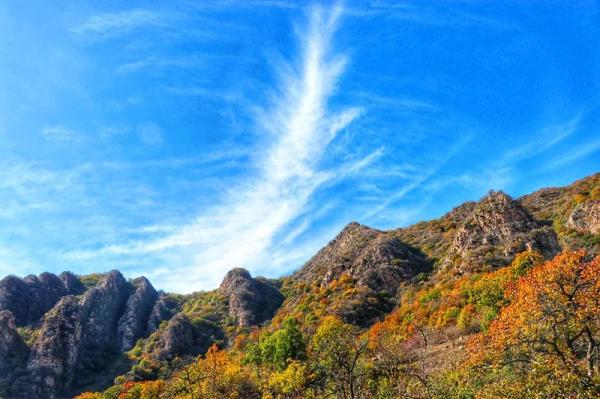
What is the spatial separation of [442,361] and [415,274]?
75.2m

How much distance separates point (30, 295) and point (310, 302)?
109363 millimetres

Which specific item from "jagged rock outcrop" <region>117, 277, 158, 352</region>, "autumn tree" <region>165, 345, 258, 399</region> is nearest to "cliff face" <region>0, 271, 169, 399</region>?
"jagged rock outcrop" <region>117, 277, 158, 352</region>

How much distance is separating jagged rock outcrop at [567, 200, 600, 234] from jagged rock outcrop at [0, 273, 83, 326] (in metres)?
176

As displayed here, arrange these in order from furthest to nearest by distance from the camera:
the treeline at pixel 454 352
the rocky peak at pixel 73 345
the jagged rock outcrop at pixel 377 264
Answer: the jagged rock outcrop at pixel 377 264 < the rocky peak at pixel 73 345 < the treeline at pixel 454 352

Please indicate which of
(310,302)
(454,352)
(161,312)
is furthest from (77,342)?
(454,352)

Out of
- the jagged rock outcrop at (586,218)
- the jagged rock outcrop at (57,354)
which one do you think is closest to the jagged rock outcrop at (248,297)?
the jagged rock outcrop at (57,354)

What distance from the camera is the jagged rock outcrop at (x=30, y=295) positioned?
153913 mm

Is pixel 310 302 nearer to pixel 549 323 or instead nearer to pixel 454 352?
pixel 454 352

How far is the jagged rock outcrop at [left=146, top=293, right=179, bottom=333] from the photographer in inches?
6590

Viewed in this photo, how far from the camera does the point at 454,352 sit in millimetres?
62031

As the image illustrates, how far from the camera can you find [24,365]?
114 m

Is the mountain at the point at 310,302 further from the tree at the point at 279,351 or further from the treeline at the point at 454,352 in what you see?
the treeline at the point at 454,352

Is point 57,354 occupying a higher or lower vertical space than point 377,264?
lower

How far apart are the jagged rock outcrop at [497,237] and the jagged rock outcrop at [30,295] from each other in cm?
14893
